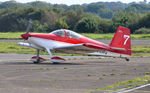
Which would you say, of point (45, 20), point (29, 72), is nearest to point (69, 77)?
point (29, 72)

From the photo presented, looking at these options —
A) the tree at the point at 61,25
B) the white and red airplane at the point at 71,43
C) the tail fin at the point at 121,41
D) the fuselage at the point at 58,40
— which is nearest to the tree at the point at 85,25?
the tree at the point at 61,25

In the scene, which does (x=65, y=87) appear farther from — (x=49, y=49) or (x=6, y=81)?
(x=49, y=49)

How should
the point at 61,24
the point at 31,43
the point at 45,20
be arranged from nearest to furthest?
the point at 31,43 < the point at 61,24 < the point at 45,20

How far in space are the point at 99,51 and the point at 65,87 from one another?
1053 centimetres

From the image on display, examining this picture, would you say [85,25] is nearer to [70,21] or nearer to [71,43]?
[70,21]

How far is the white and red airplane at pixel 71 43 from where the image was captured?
Answer: 72.9 ft

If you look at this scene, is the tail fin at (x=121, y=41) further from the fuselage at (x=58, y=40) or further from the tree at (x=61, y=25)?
the tree at (x=61, y=25)

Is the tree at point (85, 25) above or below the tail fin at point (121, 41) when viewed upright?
below

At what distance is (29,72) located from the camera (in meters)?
17.1

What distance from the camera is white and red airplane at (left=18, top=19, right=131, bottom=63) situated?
22219 mm

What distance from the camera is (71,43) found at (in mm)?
22703

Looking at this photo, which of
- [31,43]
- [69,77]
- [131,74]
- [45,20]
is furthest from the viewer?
[45,20]

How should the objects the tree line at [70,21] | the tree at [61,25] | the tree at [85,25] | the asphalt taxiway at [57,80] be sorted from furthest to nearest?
1. the tree at [61,25]
2. the tree line at [70,21]
3. the tree at [85,25]
4. the asphalt taxiway at [57,80]

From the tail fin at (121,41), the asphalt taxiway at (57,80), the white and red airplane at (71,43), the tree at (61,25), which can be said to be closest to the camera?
the asphalt taxiway at (57,80)
